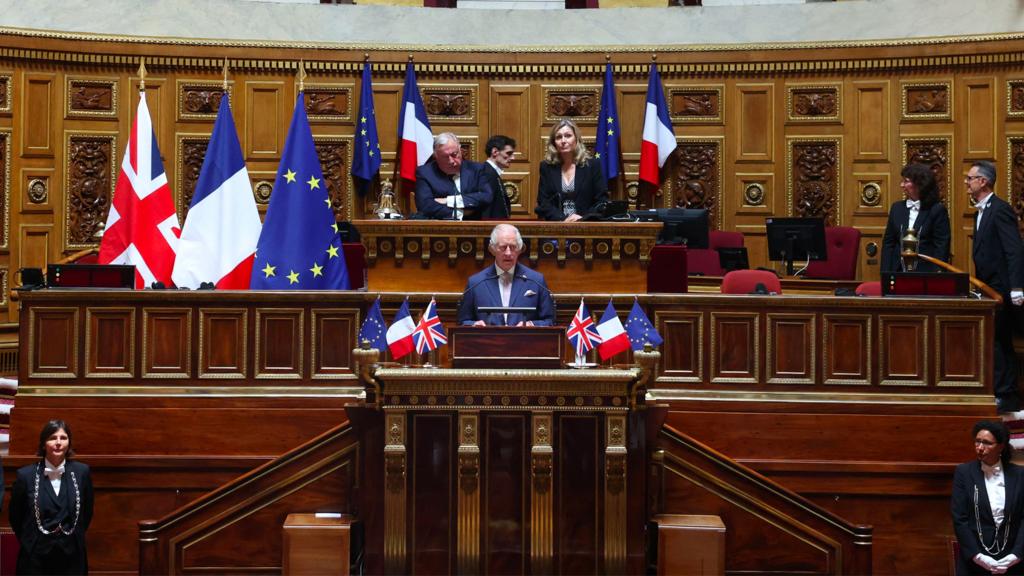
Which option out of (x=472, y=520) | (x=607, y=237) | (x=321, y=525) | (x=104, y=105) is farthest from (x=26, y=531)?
(x=104, y=105)

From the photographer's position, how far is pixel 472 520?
646 centimetres

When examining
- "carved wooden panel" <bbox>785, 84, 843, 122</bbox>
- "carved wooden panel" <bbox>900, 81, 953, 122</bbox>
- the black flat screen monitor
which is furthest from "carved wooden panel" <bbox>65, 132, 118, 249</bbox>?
"carved wooden panel" <bbox>900, 81, 953, 122</bbox>

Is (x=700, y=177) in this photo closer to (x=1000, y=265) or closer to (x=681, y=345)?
(x=1000, y=265)

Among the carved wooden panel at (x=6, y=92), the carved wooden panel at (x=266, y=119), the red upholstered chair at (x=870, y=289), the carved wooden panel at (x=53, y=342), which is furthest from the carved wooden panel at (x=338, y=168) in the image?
the red upholstered chair at (x=870, y=289)

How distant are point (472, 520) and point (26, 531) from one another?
7.50ft

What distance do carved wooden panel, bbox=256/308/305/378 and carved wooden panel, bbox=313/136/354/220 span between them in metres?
4.17

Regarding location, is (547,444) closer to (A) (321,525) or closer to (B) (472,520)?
(B) (472,520)

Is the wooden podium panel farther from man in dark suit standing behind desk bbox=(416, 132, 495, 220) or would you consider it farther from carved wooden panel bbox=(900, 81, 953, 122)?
carved wooden panel bbox=(900, 81, 953, 122)

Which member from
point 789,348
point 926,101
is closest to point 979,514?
point 789,348

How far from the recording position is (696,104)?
41.8 feet

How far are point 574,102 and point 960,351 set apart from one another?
5.56 m

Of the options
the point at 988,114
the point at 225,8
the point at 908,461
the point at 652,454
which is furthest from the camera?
the point at 225,8

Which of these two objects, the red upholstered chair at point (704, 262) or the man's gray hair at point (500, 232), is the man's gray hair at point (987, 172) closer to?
the red upholstered chair at point (704, 262)

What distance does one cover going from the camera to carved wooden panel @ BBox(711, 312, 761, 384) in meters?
8.39
